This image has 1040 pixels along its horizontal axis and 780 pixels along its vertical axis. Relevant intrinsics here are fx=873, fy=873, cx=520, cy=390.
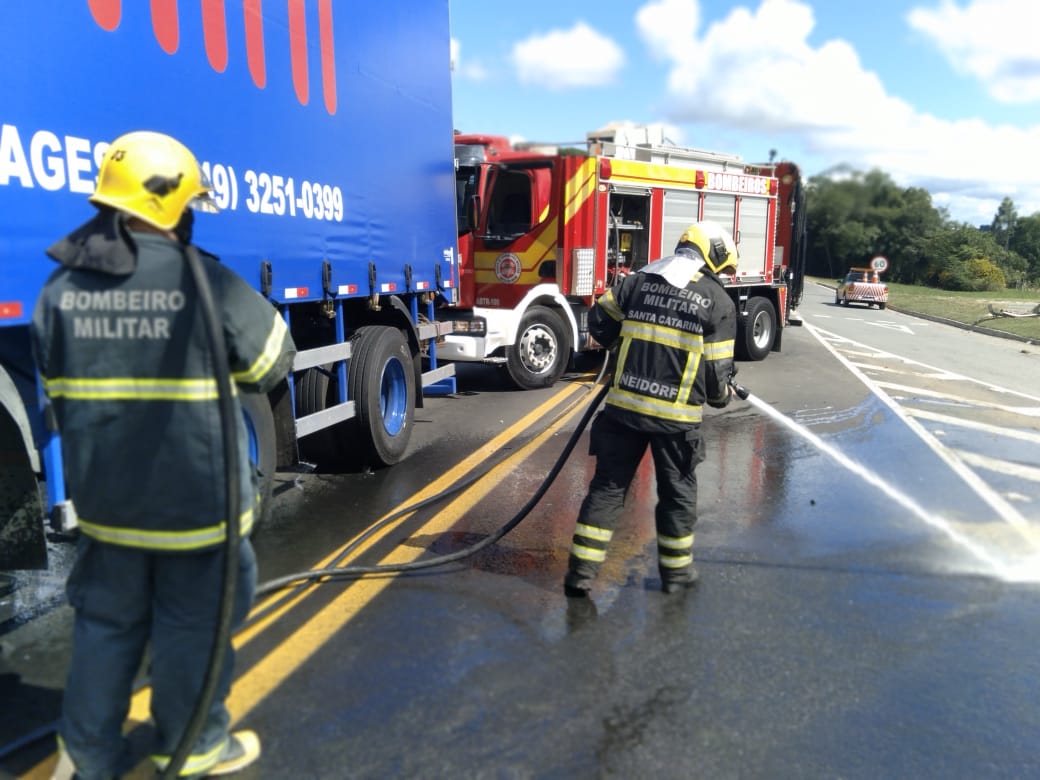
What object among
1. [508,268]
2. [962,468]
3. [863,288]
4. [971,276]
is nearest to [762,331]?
[508,268]

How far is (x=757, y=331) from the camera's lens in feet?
47.1

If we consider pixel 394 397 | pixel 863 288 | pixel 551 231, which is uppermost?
pixel 551 231

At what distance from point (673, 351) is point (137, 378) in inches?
101

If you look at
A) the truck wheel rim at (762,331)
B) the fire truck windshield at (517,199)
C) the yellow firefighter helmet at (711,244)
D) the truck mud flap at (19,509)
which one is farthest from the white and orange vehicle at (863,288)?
the truck mud flap at (19,509)

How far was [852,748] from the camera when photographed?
117 inches

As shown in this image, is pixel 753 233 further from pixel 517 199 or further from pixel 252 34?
pixel 252 34

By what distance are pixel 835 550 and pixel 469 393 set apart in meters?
6.08

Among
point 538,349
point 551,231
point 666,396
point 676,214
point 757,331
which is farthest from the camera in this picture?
point 757,331

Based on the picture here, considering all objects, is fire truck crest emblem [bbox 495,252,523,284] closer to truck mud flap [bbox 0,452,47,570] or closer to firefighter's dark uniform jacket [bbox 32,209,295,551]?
truck mud flap [bbox 0,452,47,570]

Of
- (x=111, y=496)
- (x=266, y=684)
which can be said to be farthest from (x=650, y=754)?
(x=111, y=496)

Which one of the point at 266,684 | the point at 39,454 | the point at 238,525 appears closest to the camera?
the point at 238,525

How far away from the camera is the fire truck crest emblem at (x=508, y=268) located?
1093 cm

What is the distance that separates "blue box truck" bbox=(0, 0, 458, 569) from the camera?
11.3 feet

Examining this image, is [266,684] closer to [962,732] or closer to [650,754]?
[650,754]
